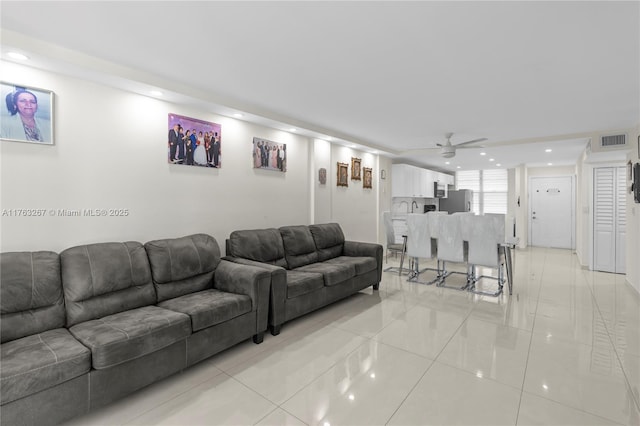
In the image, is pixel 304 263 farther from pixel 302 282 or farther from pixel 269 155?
pixel 269 155

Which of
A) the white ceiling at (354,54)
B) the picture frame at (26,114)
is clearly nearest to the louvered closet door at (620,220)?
the white ceiling at (354,54)

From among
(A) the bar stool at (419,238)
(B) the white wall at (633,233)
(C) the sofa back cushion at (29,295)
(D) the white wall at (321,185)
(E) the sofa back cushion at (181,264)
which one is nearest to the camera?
(C) the sofa back cushion at (29,295)

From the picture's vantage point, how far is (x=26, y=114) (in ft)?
8.24

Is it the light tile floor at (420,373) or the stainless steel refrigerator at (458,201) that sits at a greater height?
the stainless steel refrigerator at (458,201)

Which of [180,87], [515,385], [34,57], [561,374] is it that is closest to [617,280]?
[561,374]

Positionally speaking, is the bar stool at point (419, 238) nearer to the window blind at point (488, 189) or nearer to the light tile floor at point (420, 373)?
the light tile floor at point (420, 373)

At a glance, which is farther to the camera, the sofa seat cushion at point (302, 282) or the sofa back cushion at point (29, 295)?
the sofa seat cushion at point (302, 282)

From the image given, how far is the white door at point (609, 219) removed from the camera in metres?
5.91

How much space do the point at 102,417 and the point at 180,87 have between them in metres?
2.85

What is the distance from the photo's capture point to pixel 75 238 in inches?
110

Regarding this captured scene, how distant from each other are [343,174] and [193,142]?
3074mm

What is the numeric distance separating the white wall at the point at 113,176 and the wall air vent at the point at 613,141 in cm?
555

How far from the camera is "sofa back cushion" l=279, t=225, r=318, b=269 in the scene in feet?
13.9

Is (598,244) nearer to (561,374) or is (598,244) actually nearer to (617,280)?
(617,280)
